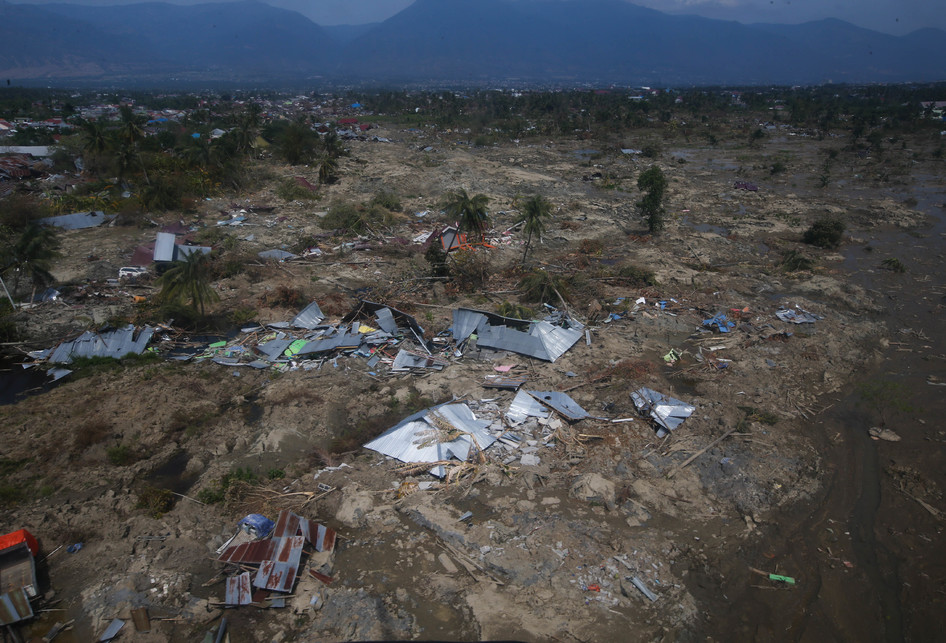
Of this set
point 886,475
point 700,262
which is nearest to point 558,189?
point 700,262

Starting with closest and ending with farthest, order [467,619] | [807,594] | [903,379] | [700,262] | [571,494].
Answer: [467,619]
[807,594]
[571,494]
[903,379]
[700,262]

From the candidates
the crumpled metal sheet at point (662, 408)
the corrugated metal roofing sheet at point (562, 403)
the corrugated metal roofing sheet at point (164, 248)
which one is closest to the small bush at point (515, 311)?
the corrugated metal roofing sheet at point (562, 403)

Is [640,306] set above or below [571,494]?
above

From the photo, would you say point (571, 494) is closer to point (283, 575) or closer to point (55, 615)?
point (283, 575)

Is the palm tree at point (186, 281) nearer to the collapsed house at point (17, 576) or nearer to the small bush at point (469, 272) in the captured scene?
the collapsed house at point (17, 576)

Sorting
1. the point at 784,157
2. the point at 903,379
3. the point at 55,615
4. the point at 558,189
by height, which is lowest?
the point at 55,615

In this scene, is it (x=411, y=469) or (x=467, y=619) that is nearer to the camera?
(x=467, y=619)

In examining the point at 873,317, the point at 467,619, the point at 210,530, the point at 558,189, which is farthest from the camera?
the point at 558,189
